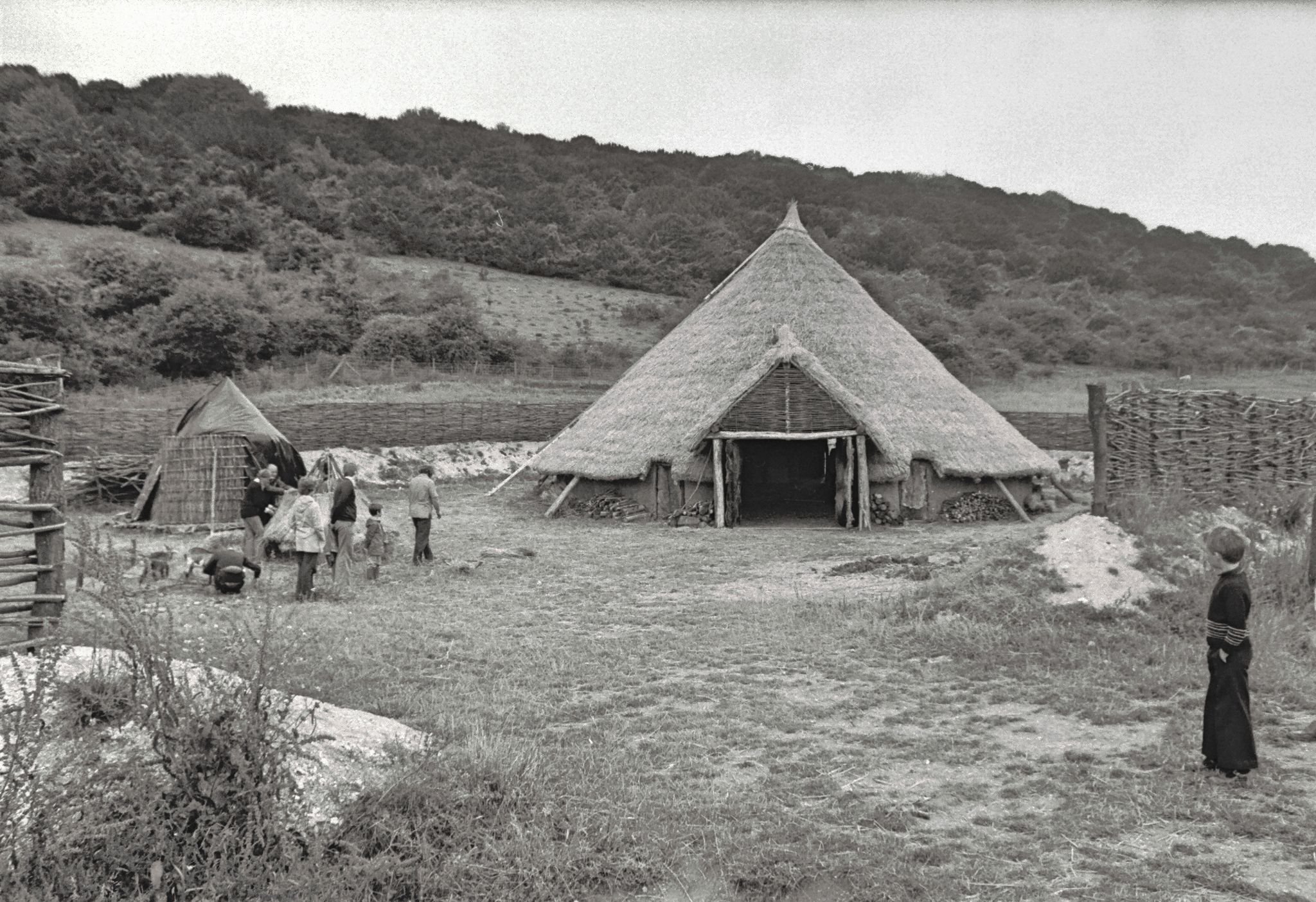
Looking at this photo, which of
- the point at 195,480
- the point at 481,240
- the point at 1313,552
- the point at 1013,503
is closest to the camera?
the point at 1313,552

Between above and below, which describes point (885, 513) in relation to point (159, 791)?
above

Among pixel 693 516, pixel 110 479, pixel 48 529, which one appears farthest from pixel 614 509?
pixel 48 529

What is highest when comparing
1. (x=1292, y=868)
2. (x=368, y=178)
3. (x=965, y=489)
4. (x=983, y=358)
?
(x=368, y=178)

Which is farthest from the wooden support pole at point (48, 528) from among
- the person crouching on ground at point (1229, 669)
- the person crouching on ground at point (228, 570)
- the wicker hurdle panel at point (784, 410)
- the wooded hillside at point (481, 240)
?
the wooded hillside at point (481, 240)

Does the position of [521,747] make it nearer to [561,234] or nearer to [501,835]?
[501,835]

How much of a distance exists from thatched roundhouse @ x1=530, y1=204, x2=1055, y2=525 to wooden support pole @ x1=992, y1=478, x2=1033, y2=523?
135mm

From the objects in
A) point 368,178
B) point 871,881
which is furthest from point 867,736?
point 368,178

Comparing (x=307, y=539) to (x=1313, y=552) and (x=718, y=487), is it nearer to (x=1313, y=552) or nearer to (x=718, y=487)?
(x=718, y=487)

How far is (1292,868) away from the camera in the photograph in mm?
4348

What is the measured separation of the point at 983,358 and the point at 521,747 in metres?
48.6

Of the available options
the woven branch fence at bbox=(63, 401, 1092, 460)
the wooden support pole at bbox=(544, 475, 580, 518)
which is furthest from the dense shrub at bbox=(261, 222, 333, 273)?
the wooden support pole at bbox=(544, 475, 580, 518)

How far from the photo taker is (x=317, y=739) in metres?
4.65

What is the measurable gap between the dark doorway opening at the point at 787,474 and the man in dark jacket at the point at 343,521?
A: 39.6ft

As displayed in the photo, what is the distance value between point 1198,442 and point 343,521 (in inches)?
428
